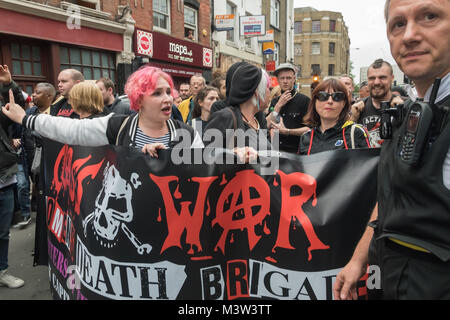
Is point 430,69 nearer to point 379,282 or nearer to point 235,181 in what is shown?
point 379,282

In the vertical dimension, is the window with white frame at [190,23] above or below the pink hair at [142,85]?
above

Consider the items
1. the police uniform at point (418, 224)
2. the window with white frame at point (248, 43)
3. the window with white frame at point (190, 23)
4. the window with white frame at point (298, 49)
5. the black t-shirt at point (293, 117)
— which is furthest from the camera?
the window with white frame at point (298, 49)

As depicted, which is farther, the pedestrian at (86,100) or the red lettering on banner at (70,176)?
the pedestrian at (86,100)

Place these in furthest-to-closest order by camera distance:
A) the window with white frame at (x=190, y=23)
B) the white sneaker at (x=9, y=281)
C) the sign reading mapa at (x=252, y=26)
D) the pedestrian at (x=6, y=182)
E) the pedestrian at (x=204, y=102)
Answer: the sign reading mapa at (x=252, y=26) → the window with white frame at (x=190, y=23) → the pedestrian at (x=204, y=102) → the white sneaker at (x=9, y=281) → the pedestrian at (x=6, y=182)

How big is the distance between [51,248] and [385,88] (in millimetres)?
3960

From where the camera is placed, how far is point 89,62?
10969mm

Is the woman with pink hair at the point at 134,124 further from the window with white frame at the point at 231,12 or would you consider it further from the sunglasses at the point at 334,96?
the window with white frame at the point at 231,12

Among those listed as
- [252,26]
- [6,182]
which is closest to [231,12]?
[252,26]

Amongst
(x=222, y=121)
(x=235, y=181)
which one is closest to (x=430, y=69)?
(x=235, y=181)

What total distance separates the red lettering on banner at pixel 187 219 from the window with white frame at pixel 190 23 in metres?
14.5

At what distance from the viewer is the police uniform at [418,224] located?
1127 mm

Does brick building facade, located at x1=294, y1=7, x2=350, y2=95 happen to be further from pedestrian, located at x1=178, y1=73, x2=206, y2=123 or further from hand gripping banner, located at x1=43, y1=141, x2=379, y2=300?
hand gripping banner, located at x1=43, y1=141, x2=379, y2=300

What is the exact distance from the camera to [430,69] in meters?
1.21

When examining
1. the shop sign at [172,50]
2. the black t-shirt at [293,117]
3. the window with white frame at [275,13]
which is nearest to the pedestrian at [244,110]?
the black t-shirt at [293,117]
